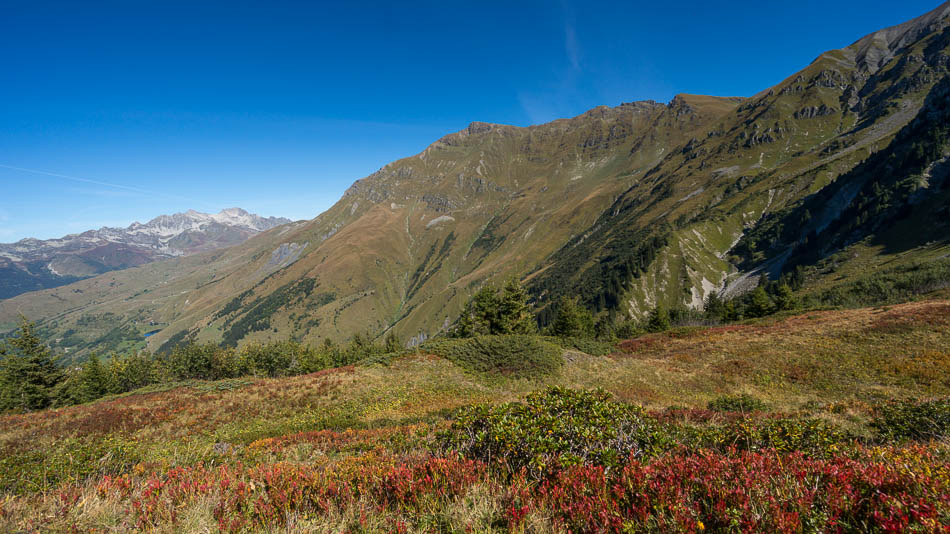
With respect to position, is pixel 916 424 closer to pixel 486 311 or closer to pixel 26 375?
pixel 486 311

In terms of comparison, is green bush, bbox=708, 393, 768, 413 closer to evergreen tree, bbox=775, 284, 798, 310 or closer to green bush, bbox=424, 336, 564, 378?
green bush, bbox=424, 336, 564, 378

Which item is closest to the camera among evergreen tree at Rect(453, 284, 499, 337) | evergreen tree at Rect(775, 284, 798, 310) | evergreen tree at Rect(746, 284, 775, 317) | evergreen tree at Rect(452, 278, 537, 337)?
evergreen tree at Rect(452, 278, 537, 337)

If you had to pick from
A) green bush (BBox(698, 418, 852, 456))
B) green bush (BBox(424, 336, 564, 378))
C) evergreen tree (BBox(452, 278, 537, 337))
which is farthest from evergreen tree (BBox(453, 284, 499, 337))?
green bush (BBox(698, 418, 852, 456))

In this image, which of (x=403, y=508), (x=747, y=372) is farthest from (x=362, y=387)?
(x=747, y=372)

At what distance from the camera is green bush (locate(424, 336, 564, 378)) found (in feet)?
89.7

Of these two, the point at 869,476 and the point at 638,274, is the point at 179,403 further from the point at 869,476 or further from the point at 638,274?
the point at 638,274

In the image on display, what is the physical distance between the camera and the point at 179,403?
20625mm

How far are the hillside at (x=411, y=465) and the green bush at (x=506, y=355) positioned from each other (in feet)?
16.1

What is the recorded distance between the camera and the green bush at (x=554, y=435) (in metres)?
6.13

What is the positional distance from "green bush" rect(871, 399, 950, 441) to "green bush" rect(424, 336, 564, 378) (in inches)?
748

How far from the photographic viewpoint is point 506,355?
28828 mm

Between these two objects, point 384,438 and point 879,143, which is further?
point 879,143

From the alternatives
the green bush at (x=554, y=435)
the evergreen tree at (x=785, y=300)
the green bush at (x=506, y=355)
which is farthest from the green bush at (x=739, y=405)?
the evergreen tree at (x=785, y=300)

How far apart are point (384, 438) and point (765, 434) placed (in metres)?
10.0
